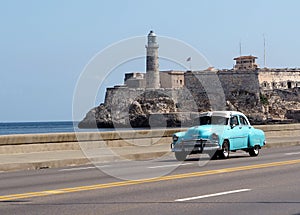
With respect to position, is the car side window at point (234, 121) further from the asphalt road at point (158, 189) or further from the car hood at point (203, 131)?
the asphalt road at point (158, 189)

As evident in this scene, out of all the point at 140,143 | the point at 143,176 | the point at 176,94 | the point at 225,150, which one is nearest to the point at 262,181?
the point at 143,176

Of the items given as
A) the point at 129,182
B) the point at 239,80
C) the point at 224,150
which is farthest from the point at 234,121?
the point at 239,80

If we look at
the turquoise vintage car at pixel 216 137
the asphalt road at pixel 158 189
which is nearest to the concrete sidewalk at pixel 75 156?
the asphalt road at pixel 158 189

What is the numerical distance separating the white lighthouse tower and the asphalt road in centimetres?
11802

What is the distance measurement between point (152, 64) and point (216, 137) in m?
119

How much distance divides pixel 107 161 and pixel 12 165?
414 cm

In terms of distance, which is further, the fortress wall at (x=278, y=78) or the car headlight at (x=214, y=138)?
the fortress wall at (x=278, y=78)

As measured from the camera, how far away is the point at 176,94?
152 m

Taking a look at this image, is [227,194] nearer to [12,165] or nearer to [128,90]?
[12,165]

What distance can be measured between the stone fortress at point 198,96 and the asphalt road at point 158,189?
402 ft

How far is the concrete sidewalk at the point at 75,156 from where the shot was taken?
75.8 ft

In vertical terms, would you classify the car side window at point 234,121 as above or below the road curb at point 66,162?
above

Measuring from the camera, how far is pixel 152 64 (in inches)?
5659

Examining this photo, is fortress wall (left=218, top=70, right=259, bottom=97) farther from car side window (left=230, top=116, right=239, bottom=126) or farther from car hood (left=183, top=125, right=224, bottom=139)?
car hood (left=183, top=125, right=224, bottom=139)
